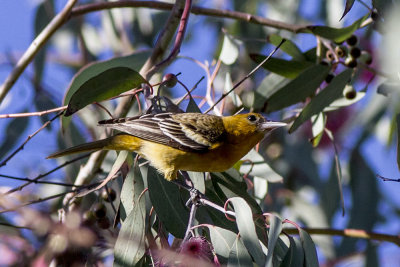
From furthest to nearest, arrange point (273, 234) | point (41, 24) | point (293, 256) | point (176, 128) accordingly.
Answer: point (41, 24) → point (176, 128) → point (293, 256) → point (273, 234)

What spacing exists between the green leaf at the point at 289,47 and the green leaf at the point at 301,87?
0.71ft

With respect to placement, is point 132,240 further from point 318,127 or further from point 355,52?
point 355,52

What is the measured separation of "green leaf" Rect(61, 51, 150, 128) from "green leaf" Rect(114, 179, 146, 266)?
0.82 meters

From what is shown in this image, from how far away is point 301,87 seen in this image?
329 cm

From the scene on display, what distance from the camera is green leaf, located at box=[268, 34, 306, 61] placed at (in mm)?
3283

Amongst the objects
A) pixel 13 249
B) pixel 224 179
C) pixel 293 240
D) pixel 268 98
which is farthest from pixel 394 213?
pixel 13 249

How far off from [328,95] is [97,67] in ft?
4.34

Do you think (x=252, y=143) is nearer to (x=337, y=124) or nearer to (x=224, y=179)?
(x=224, y=179)

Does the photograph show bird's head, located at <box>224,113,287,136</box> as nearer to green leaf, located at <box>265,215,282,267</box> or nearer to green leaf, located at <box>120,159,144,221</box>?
green leaf, located at <box>120,159,144,221</box>

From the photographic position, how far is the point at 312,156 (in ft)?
15.2

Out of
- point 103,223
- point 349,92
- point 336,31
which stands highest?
point 336,31

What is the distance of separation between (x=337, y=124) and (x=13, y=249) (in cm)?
338

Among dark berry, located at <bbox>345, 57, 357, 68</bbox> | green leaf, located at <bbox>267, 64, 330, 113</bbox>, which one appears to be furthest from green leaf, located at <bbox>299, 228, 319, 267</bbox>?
dark berry, located at <bbox>345, 57, 357, 68</bbox>

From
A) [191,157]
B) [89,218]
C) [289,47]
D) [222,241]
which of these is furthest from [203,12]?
[222,241]
